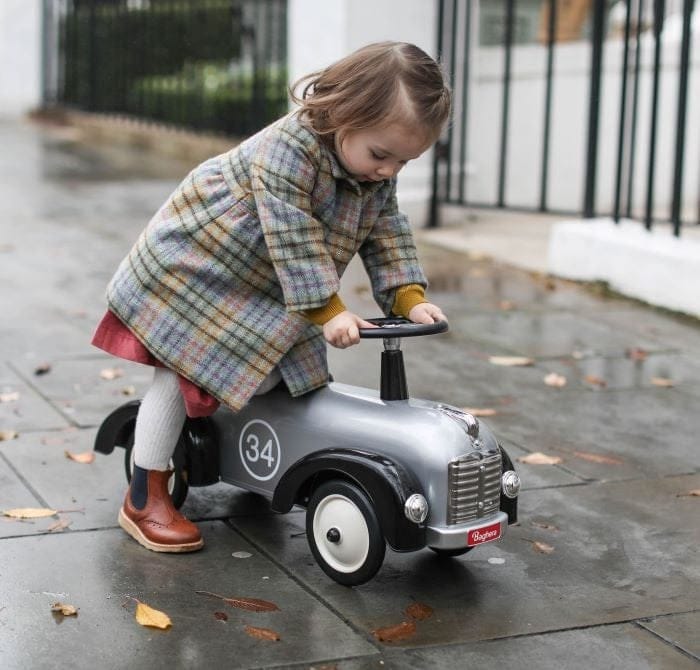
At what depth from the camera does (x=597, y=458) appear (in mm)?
4363

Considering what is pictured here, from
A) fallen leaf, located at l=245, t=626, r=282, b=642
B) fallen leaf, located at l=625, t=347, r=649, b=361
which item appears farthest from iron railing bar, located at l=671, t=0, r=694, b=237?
fallen leaf, located at l=245, t=626, r=282, b=642

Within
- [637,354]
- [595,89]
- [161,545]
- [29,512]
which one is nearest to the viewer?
[161,545]

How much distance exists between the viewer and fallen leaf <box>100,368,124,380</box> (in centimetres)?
520

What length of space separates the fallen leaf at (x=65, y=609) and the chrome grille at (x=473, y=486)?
0.90m

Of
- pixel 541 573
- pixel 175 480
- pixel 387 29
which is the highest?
pixel 387 29

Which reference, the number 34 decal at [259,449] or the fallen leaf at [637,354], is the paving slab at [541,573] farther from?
the fallen leaf at [637,354]

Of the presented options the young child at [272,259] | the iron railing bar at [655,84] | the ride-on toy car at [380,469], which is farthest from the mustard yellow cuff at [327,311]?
the iron railing bar at [655,84]

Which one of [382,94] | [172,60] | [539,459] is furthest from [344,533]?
[172,60]

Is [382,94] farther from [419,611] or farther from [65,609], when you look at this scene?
[65,609]

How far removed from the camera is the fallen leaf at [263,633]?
9.65ft

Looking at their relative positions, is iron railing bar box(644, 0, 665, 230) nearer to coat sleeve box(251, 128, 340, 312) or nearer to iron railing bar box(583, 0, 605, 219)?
iron railing bar box(583, 0, 605, 219)

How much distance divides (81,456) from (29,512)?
20.9 inches

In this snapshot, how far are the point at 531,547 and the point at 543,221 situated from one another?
20.7 ft

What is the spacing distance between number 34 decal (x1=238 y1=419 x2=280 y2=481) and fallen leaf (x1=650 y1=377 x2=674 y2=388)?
2351 mm
